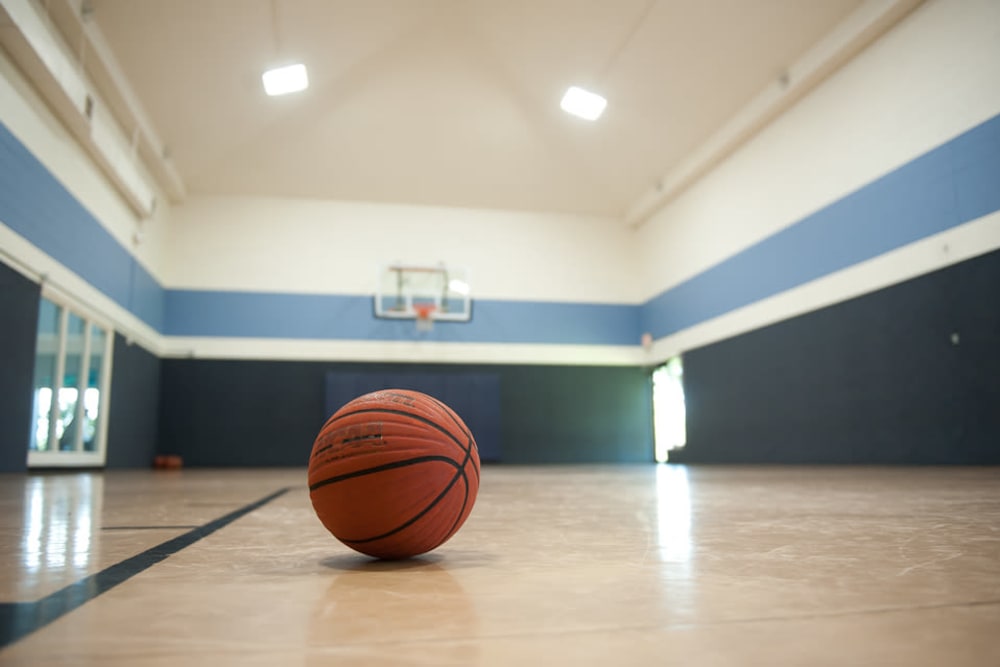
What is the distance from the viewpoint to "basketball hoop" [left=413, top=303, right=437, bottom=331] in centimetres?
1105

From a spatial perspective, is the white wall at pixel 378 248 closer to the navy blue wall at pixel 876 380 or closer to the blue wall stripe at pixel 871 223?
the blue wall stripe at pixel 871 223

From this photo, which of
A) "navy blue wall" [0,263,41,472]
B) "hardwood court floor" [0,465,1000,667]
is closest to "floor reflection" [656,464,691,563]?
A: "hardwood court floor" [0,465,1000,667]

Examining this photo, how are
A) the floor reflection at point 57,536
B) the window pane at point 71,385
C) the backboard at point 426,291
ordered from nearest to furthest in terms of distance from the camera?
the floor reflection at point 57,536
the window pane at point 71,385
the backboard at point 426,291

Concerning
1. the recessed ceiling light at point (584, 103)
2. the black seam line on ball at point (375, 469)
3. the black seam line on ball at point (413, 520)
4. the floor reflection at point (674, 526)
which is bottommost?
the floor reflection at point (674, 526)

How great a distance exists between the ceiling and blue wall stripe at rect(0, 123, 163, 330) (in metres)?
1.56

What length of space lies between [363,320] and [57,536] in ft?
31.6

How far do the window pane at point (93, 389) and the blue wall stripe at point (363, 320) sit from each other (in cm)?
228

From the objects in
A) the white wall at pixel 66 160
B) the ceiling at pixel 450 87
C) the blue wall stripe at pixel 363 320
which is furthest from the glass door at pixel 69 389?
the ceiling at pixel 450 87

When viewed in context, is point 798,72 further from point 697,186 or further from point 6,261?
point 6,261

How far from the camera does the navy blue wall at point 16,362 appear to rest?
6.11 meters

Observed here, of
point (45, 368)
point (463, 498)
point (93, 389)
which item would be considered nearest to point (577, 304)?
point (93, 389)

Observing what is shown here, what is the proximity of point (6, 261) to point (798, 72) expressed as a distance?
7610 millimetres

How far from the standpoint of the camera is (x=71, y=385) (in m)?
7.97

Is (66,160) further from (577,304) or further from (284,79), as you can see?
(577,304)
